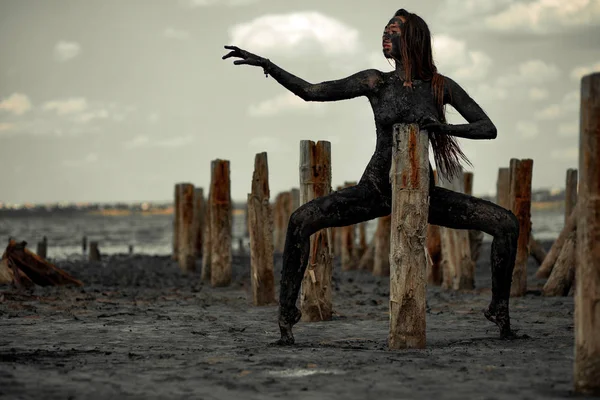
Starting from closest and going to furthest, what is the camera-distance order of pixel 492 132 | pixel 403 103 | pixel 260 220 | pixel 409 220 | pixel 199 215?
1. pixel 409 220
2. pixel 492 132
3. pixel 403 103
4. pixel 260 220
5. pixel 199 215

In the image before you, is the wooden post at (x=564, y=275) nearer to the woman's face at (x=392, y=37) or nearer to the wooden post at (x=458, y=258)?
the wooden post at (x=458, y=258)

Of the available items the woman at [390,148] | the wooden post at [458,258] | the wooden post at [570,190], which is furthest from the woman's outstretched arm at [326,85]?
the wooden post at [570,190]

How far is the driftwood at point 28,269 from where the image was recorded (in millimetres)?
13547

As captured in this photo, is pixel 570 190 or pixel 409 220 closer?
pixel 409 220

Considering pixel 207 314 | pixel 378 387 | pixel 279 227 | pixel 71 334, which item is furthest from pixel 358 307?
pixel 279 227

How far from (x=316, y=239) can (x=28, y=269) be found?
6.69 meters

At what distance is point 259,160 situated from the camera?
10664 mm

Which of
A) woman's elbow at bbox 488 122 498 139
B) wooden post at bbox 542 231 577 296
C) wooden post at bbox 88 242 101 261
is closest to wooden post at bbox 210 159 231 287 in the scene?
wooden post at bbox 542 231 577 296

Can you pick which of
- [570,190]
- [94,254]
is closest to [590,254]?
[570,190]

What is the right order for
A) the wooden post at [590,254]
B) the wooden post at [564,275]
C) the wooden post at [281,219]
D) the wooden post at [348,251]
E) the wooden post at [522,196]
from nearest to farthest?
the wooden post at [590,254]
the wooden post at [522,196]
the wooden post at [564,275]
the wooden post at [348,251]
the wooden post at [281,219]

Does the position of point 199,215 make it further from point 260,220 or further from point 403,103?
point 403,103

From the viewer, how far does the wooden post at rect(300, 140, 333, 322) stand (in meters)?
8.91

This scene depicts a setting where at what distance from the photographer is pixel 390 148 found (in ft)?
23.1

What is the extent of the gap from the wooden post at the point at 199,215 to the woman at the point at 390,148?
13.4 m
